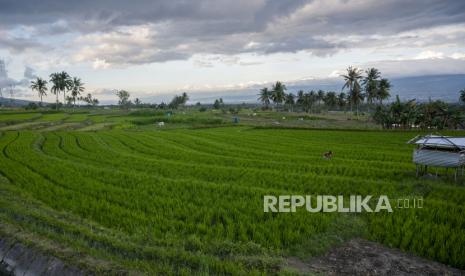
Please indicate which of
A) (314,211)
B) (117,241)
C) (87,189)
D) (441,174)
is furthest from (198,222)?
(441,174)

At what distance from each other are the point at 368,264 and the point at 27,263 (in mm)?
7284

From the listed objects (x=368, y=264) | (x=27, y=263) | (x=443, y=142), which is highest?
(x=443, y=142)

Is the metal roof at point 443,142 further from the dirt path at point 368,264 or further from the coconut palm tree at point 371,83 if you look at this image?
the coconut palm tree at point 371,83

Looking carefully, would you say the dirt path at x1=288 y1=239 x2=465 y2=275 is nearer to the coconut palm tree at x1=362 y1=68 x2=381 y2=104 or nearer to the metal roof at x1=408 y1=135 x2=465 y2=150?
the metal roof at x1=408 y1=135 x2=465 y2=150

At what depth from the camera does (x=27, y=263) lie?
22.9 ft

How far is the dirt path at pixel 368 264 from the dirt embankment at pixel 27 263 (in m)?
4.52

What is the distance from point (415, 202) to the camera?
34.6 feet

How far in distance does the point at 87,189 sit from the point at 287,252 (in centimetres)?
908

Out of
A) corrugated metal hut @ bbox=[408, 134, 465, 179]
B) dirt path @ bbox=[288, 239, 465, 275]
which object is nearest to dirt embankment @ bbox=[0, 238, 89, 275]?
dirt path @ bbox=[288, 239, 465, 275]

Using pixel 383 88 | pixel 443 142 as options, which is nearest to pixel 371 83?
pixel 383 88

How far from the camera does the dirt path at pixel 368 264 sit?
635 centimetres

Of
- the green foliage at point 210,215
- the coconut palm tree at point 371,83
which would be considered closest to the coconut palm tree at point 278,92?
the coconut palm tree at point 371,83

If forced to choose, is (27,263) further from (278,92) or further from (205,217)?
(278,92)

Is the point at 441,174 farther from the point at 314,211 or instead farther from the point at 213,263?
the point at 213,263
